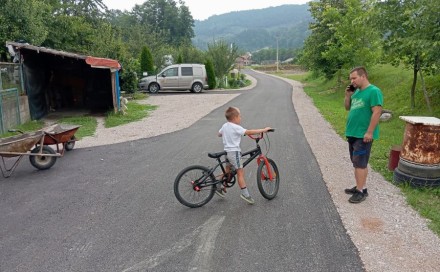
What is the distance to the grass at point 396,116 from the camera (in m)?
4.86

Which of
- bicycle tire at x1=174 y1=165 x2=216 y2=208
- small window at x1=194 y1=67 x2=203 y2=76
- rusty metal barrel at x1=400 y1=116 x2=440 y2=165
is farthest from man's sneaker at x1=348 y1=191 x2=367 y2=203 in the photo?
small window at x1=194 y1=67 x2=203 y2=76

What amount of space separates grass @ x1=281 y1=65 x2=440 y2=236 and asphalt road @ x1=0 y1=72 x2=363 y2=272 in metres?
1.19

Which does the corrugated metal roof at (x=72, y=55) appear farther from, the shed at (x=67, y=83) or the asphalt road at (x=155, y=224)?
the asphalt road at (x=155, y=224)

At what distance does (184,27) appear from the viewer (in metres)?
78.9

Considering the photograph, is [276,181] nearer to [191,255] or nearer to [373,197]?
[373,197]

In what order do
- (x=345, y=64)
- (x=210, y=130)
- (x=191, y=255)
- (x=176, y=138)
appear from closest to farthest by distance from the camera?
1. (x=191, y=255)
2. (x=176, y=138)
3. (x=210, y=130)
4. (x=345, y=64)

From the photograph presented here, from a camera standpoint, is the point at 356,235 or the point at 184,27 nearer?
the point at 356,235

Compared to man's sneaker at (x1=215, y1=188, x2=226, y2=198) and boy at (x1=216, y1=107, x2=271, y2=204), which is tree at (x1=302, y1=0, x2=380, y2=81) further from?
man's sneaker at (x1=215, y1=188, x2=226, y2=198)

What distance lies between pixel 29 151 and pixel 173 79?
19.0 m

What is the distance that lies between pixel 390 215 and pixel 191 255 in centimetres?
261

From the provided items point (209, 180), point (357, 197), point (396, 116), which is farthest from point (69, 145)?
point (396, 116)

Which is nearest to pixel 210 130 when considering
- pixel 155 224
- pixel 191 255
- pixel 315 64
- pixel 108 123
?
pixel 108 123

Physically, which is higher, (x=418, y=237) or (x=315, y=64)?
(x=315, y=64)

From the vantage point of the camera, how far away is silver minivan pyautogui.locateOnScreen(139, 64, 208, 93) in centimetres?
2520
